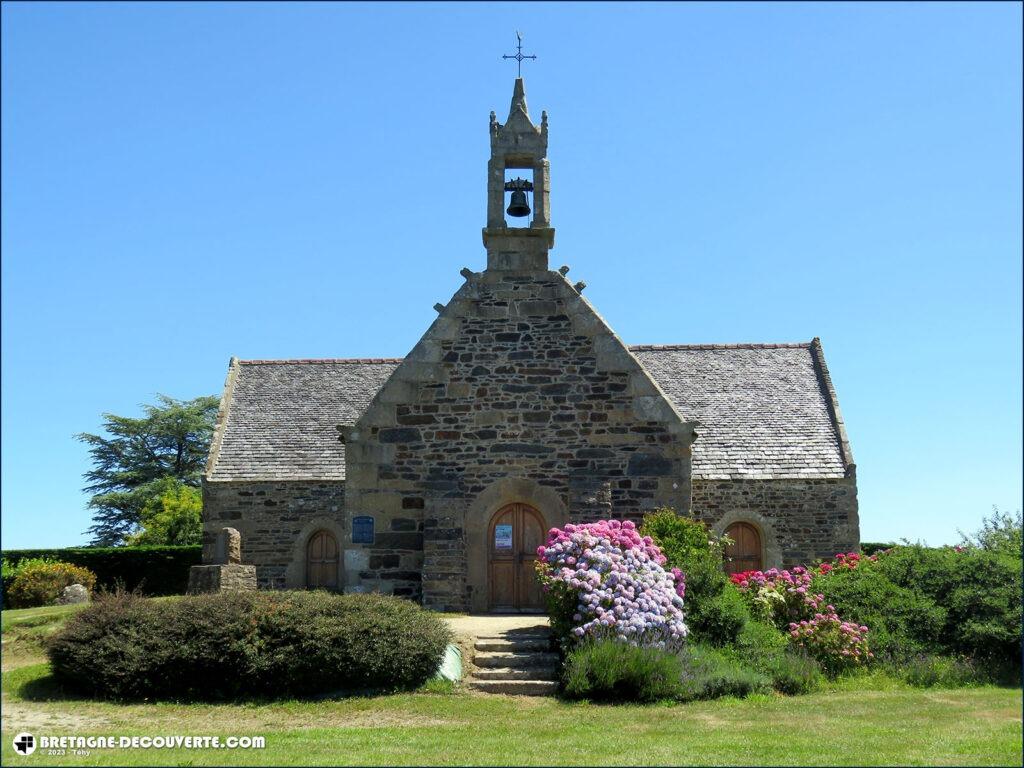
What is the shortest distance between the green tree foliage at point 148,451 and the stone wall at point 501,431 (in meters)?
26.9

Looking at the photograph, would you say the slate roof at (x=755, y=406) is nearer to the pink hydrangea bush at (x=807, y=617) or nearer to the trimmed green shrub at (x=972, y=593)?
the pink hydrangea bush at (x=807, y=617)

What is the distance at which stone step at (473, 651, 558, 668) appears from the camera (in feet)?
42.1

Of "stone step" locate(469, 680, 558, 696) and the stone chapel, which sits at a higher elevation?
the stone chapel

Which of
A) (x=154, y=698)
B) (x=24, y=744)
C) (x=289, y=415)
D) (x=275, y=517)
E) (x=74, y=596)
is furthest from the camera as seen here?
(x=289, y=415)

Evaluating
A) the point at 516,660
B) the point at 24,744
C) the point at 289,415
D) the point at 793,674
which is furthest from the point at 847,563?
the point at 289,415

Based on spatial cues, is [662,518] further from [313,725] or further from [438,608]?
[313,725]

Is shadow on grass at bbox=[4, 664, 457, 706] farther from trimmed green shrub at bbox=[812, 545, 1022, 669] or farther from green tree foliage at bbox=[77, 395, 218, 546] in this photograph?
green tree foliage at bbox=[77, 395, 218, 546]

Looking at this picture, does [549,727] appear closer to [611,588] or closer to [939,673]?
[611,588]

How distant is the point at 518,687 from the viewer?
12.1 m

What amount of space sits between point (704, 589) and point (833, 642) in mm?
1850

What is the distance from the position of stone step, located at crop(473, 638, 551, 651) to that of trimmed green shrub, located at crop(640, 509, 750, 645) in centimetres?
204

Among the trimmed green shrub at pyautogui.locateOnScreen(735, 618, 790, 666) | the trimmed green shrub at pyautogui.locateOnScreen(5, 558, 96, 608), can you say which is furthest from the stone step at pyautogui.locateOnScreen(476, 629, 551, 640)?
the trimmed green shrub at pyautogui.locateOnScreen(5, 558, 96, 608)

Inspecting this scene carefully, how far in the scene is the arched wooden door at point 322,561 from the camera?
21906 mm

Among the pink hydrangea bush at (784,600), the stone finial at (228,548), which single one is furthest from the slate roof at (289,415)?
the pink hydrangea bush at (784,600)
